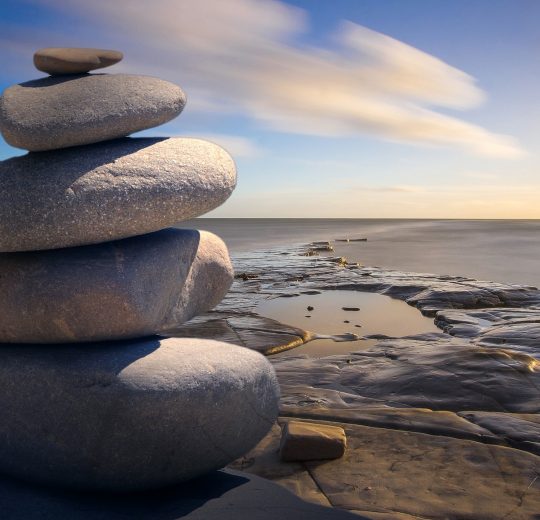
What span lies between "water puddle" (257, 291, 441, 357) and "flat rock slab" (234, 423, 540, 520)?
135 inches

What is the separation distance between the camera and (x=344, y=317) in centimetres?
1036

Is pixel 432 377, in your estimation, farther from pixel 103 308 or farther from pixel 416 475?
pixel 103 308

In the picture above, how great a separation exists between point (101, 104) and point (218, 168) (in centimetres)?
79

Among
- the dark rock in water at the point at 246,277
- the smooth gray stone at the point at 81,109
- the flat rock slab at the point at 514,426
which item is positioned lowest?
the dark rock in water at the point at 246,277

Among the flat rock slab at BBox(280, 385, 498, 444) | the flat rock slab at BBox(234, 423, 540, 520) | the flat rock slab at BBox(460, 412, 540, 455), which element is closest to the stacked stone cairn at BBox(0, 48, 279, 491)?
the flat rock slab at BBox(234, 423, 540, 520)

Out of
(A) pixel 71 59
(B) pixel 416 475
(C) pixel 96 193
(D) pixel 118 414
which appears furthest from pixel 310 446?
(A) pixel 71 59

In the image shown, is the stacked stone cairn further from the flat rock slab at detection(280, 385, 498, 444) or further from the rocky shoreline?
the flat rock slab at detection(280, 385, 498, 444)

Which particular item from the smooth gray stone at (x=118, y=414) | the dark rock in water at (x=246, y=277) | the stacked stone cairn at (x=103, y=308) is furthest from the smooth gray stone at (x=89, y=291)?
the dark rock in water at (x=246, y=277)

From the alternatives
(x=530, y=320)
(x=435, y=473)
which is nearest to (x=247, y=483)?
(x=435, y=473)

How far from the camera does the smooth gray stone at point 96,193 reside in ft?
10.9

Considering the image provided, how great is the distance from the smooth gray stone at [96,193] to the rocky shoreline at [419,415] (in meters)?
→ 1.70

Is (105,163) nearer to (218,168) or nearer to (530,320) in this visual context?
(218,168)

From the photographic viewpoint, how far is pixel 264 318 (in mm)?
9922

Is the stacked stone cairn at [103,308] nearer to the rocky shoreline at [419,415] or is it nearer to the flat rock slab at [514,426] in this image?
the rocky shoreline at [419,415]
